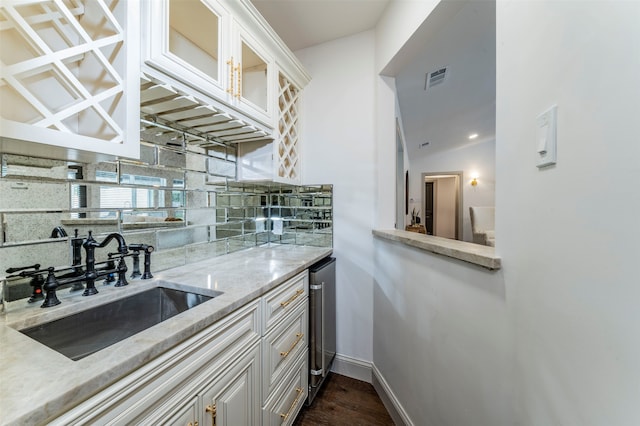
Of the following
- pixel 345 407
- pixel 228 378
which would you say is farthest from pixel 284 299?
pixel 345 407

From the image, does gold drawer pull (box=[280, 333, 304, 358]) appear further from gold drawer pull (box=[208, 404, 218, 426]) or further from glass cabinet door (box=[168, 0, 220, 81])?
glass cabinet door (box=[168, 0, 220, 81])

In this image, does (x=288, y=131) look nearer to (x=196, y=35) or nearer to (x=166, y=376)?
(x=196, y=35)

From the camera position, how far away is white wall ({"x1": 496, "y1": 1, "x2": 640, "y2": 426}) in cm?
44

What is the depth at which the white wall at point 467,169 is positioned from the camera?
18.9ft

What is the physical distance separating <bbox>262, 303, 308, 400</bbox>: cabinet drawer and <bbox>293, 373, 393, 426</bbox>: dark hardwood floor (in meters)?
0.44

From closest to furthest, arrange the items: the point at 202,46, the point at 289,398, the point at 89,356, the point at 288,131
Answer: the point at 89,356 < the point at 202,46 < the point at 289,398 < the point at 288,131

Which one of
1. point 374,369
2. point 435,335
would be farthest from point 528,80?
point 374,369

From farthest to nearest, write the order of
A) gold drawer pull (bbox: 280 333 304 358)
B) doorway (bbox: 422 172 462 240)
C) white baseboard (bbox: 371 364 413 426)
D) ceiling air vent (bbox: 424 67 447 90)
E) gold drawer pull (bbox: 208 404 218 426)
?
doorway (bbox: 422 172 462 240) → ceiling air vent (bbox: 424 67 447 90) → white baseboard (bbox: 371 364 413 426) → gold drawer pull (bbox: 280 333 304 358) → gold drawer pull (bbox: 208 404 218 426)

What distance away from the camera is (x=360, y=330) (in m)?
1.89

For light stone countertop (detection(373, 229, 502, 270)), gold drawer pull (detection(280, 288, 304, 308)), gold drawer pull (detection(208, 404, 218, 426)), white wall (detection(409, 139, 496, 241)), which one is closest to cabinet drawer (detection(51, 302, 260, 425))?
gold drawer pull (detection(208, 404, 218, 426))

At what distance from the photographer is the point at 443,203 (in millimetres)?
6641

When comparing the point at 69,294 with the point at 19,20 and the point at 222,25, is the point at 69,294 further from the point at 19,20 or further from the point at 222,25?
the point at 222,25

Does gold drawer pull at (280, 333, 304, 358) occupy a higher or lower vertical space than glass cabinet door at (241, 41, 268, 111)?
lower

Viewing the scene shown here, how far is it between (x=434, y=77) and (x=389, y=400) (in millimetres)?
3000
